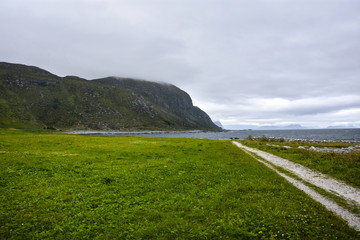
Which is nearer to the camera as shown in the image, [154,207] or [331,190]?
[154,207]

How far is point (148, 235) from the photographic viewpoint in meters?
8.35

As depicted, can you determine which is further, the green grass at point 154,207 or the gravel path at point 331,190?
the gravel path at point 331,190

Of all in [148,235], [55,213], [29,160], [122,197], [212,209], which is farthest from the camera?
[29,160]

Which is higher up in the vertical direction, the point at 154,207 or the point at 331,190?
the point at 331,190

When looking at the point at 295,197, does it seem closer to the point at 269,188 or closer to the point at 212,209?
the point at 269,188

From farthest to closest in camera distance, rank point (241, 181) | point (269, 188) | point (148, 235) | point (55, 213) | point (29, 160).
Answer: point (29, 160)
point (241, 181)
point (269, 188)
point (55, 213)
point (148, 235)

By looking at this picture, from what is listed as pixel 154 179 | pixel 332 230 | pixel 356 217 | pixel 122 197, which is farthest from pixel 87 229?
pixel 356 217

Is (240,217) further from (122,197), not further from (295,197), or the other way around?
(122,197)

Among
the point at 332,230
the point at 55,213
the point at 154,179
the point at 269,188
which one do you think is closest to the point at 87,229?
the point at 55,213

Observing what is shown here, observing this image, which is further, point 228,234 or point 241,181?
point 241,181

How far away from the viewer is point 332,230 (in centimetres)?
871

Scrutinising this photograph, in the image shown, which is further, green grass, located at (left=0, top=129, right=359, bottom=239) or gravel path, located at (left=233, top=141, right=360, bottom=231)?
gravel path, located at (left=233, top=141, right=360, bottom=231)

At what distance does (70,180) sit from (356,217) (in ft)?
64.6

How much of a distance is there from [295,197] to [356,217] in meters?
3.05
